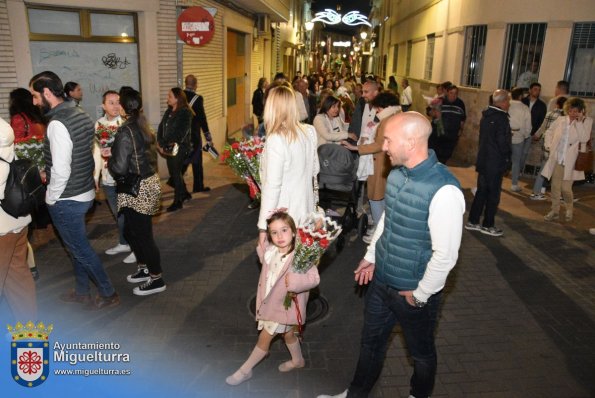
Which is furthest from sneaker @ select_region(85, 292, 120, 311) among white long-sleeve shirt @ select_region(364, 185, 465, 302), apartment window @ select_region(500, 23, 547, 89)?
apartment window @ select_region(500, 23, 547, 89)

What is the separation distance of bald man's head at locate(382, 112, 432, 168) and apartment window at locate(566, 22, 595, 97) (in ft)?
34.5

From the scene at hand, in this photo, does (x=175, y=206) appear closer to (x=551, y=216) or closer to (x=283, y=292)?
(x=283, y=292)

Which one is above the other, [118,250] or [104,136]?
[104,136]

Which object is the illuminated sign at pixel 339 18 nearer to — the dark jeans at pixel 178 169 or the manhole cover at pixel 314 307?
the dark jeans at pixel 178 169

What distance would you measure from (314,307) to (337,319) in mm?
320

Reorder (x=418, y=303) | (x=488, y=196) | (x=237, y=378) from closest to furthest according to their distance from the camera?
(x=418, y=303)
(x=237, y=378)
(x=488, y=196)

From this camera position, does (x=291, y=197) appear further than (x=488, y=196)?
No

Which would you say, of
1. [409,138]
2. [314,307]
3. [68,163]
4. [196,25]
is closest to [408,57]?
[196,25]

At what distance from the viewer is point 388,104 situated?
6.21 meters

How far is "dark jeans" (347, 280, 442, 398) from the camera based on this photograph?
3.14 meters

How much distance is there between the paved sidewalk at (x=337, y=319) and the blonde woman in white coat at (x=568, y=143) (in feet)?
3.15

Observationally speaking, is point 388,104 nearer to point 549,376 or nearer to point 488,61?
point 549,376

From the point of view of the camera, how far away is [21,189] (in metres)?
3.88

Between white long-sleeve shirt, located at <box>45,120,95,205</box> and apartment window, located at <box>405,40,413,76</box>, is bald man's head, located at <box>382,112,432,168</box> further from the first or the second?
apartment window, located at <box>405,40,413,76</box>
